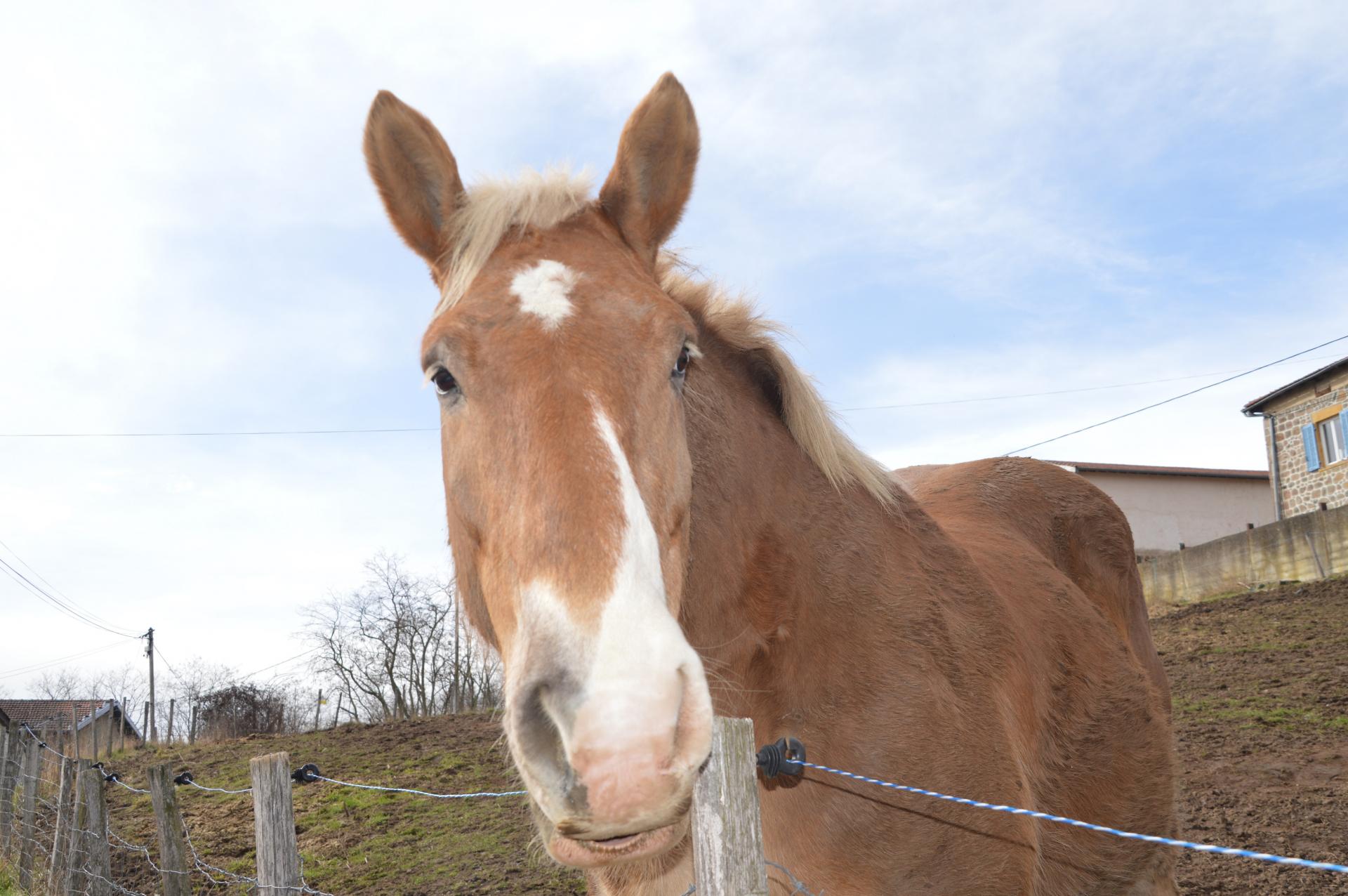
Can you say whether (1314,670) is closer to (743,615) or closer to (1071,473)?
(1071,473)

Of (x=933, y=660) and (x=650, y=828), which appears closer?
(x=650, y=828)

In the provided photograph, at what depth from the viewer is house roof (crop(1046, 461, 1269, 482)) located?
27156mm

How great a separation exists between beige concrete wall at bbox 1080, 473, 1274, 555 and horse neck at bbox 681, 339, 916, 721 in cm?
2729

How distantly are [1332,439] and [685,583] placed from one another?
23.8m

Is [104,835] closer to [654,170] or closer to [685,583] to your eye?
[685,583]

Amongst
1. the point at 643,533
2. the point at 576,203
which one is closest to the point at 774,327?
the point at 576,203

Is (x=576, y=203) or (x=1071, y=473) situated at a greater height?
(x=576, y=203)

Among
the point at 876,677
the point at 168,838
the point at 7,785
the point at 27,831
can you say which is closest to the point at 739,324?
the point at 876,677

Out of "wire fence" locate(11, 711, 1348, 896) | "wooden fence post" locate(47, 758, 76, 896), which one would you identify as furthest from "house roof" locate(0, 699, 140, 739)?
"wooden fence post" locate(47, 758, 76, 896)

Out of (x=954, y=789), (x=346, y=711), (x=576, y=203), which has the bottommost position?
(x=346, y=711)

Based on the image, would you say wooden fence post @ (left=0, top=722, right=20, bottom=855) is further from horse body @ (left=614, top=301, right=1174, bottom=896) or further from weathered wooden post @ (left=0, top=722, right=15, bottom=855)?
horse body @ (left=614, top=301, right=1174, bottom=896)

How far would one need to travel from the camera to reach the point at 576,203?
7.59ft

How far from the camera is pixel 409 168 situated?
2.41 meters

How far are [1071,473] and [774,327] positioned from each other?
2.76 metres
